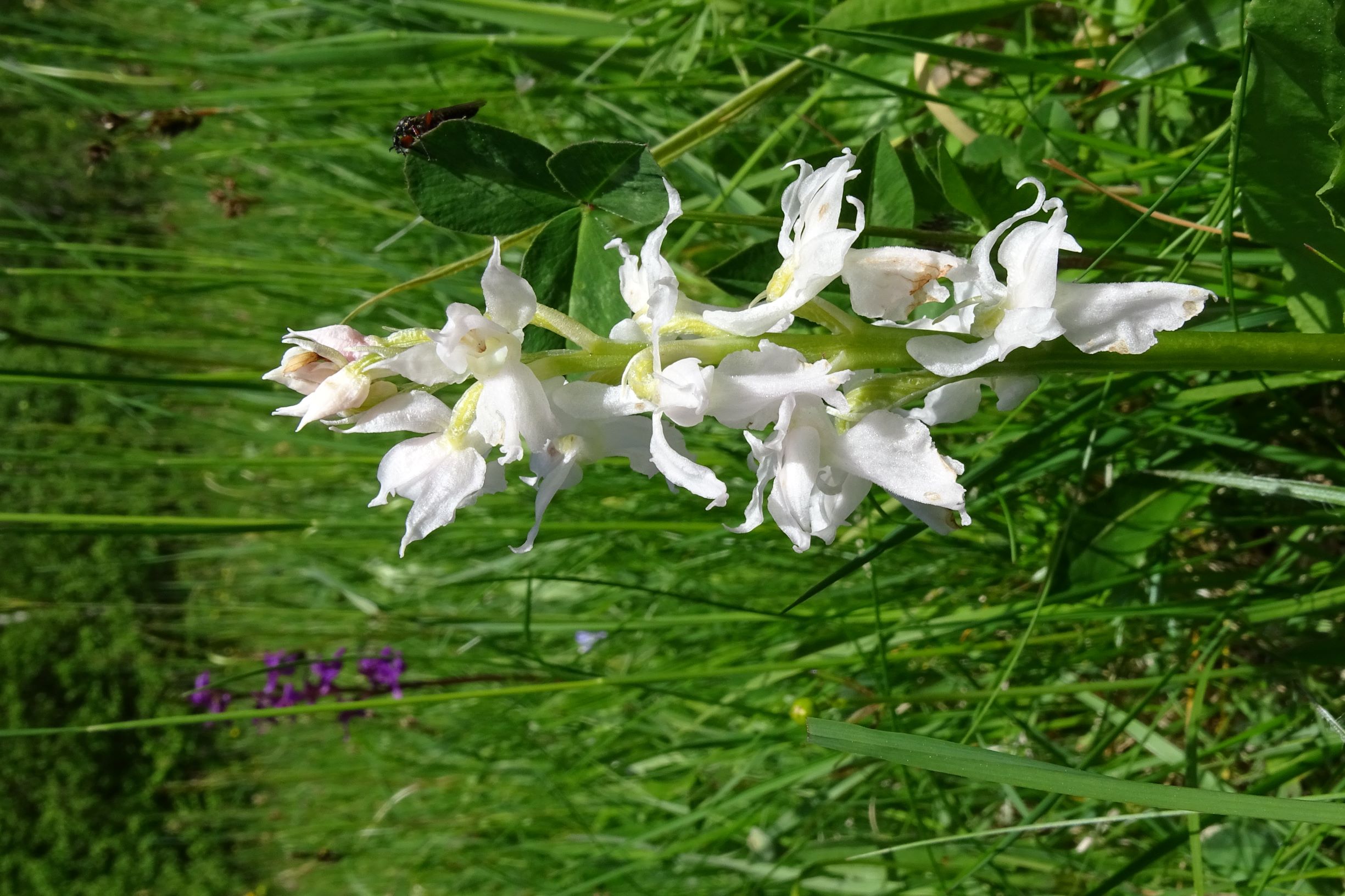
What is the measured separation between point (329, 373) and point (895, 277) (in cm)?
32

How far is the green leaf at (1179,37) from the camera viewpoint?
0.88m

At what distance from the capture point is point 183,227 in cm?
335

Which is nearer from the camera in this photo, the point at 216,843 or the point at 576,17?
the point at 576,17

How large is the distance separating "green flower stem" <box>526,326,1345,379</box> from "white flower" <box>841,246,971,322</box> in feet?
0.05

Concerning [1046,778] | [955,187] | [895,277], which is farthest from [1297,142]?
[1046,778]

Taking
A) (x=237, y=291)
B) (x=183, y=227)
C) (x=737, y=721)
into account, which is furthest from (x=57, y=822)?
(x=737, y=721)

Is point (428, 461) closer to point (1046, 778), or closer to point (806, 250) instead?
point (806, 250)

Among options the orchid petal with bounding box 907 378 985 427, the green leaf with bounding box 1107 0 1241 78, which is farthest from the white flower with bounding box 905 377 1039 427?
the green leaf with bounding box 1107 0 1241 78

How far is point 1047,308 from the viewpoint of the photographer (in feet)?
1.57

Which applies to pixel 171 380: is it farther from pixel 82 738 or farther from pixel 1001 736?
pixel 82 738

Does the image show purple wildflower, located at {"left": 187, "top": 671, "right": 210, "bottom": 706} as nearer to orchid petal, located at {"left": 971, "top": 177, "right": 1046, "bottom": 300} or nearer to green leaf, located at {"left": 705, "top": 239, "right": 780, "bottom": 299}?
green leaf, located at {"left": 705, "top": 239, "right": 780, "bottom": 299}

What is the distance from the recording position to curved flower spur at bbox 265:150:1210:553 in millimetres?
494

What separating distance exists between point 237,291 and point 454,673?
117cm

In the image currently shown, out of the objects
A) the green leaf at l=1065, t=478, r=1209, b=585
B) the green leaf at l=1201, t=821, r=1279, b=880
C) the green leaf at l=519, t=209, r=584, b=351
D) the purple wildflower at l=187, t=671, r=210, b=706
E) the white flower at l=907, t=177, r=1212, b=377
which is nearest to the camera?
the white flower at l=907, t=177, r=1212, b=377
